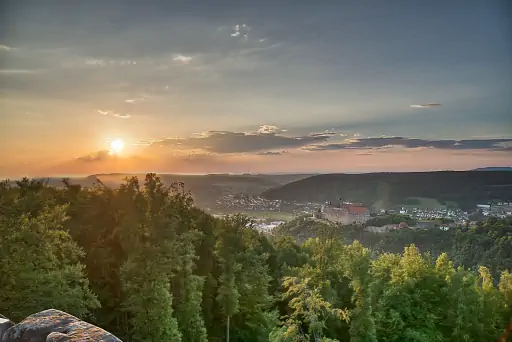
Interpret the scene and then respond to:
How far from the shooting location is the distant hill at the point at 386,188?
4831 centimetres

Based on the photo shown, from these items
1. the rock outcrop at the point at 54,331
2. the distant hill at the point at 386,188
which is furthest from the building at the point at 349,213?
the rock outcrop at the point at 54,331

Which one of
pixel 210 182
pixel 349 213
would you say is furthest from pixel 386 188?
pixel 210 182

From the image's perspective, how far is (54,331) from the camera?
583cm

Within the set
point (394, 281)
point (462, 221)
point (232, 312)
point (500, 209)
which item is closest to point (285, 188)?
point (462, 221)

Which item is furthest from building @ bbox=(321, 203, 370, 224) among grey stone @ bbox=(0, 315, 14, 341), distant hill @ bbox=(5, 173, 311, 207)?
grey stone @ bbox=(0, 315, 14, 341)

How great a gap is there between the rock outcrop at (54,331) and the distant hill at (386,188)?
40514 millimetres

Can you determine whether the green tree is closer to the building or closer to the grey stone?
the grey stone

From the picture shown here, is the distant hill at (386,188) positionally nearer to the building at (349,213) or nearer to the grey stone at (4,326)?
the building at (349,213)

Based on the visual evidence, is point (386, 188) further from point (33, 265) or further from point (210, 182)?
point (33, 265)

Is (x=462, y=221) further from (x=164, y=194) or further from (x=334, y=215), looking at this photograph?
(x=164, y=194)

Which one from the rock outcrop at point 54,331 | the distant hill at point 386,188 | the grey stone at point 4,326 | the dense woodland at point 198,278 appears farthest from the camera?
the distant hill at point 386,188

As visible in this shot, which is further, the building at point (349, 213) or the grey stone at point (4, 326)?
the building at point (349, 213)

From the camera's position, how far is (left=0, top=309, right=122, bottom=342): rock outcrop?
5512 millimetres

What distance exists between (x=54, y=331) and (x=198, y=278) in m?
11.1
